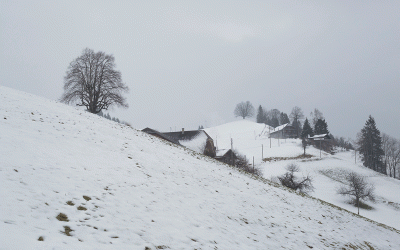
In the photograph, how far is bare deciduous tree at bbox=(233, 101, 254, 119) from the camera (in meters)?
160

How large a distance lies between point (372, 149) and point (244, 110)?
96341mm

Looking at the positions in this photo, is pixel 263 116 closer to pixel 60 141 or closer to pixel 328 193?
pixel 328 193

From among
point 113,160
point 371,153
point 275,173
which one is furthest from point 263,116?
point 113,160

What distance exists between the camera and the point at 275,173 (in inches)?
2041

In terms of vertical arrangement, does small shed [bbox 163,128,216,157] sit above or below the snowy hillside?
above

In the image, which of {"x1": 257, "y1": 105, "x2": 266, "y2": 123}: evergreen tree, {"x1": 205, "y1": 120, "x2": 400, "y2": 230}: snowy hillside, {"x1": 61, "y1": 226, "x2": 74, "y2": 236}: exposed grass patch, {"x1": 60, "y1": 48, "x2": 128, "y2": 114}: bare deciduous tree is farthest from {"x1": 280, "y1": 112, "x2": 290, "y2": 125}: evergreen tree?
{"x1": 61, "y1": 226, "x2": 74, "y2": 236}: exposed grass patch

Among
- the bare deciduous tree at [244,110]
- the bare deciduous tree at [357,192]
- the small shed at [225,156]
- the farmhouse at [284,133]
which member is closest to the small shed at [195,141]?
the small shed at [225,156]

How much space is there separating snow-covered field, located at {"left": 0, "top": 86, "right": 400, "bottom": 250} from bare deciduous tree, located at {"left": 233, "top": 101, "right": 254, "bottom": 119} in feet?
487

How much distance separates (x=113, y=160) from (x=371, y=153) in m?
86.4

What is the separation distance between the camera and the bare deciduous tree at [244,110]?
524ft

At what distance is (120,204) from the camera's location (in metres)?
6.44

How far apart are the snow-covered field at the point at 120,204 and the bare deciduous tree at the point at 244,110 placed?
149 meters

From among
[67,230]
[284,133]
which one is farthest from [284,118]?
[67,230]

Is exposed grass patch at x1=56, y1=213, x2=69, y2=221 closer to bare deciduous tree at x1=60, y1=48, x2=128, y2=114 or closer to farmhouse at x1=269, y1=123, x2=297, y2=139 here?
bare deciduous tree at x1=60, y1=48, x2=128, y2=114
